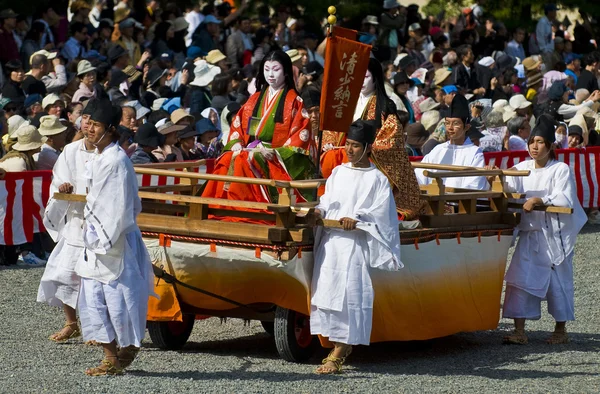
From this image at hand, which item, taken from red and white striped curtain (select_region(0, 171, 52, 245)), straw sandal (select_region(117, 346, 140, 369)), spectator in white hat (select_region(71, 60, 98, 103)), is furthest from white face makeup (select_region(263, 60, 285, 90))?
spectator in white hat (select_region(71, 60, 98, 103))

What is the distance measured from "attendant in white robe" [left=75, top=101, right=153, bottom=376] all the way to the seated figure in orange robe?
1862mm

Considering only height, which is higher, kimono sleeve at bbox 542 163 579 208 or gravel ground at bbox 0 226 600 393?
kimono sleeve at bbox 542 163 579 208

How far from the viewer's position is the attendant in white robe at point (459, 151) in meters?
9.05

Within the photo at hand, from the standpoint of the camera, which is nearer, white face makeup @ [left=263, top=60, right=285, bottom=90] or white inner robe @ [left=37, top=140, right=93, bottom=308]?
white inner robe @ [left=37, top=140, right=93, bottom=308]

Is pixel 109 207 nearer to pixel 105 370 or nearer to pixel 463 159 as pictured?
pixel 105 370

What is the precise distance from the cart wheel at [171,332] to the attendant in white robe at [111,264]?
106 centimetres

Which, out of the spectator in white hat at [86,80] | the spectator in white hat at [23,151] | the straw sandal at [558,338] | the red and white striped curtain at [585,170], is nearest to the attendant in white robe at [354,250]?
the straw sandal at [558,338]

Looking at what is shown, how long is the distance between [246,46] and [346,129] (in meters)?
10.3

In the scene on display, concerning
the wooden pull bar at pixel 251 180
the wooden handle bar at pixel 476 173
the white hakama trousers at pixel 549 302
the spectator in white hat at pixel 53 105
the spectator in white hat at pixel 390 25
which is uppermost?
the spectator in white hat at pixel 390 25

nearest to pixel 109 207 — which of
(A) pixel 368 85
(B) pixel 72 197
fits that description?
(B) pixel 72 197

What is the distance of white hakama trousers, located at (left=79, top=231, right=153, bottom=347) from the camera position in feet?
22.7

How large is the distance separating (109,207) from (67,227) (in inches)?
48.2

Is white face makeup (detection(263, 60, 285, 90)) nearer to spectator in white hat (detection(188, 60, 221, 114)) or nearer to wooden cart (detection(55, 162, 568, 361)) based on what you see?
wooden cart (detection(55, 162, 568, 361))

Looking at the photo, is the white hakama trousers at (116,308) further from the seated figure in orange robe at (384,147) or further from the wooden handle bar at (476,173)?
the wooden handle bar at (476,173)
